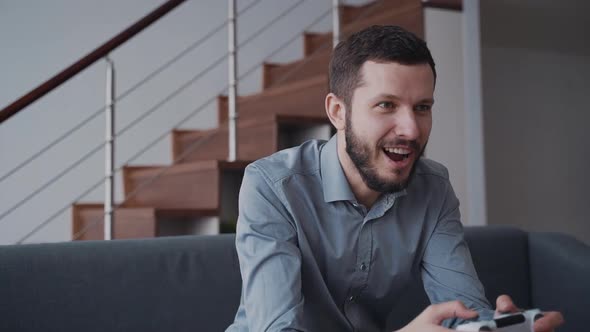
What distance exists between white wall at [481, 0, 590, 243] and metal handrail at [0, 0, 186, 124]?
146 centimetres

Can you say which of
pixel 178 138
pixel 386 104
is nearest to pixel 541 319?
pixel 386 104

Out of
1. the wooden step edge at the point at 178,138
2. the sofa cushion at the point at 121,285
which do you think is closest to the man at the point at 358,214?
the sofa cushion at the point at 121,285

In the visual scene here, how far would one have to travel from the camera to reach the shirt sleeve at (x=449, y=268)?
135 centimetres

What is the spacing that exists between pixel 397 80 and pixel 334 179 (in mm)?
251

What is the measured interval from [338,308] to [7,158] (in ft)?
9.26

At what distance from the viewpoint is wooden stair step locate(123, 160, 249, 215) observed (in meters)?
2.81

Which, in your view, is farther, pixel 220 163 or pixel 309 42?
pixel 309 42

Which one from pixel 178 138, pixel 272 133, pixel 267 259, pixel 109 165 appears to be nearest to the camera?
pixel 267 259

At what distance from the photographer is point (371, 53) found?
125cm

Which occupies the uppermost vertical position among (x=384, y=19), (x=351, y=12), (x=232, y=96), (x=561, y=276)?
(x=351, y=12)

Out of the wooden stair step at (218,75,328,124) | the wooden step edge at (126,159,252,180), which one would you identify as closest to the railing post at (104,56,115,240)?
the wooden step edge at (126,159,252,180)

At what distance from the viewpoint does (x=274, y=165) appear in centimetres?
135

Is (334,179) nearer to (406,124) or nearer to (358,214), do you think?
(358,214)

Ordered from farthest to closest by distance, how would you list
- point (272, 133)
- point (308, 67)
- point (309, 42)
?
point (309, 42)
point (308, 67)
point (272, 133)
